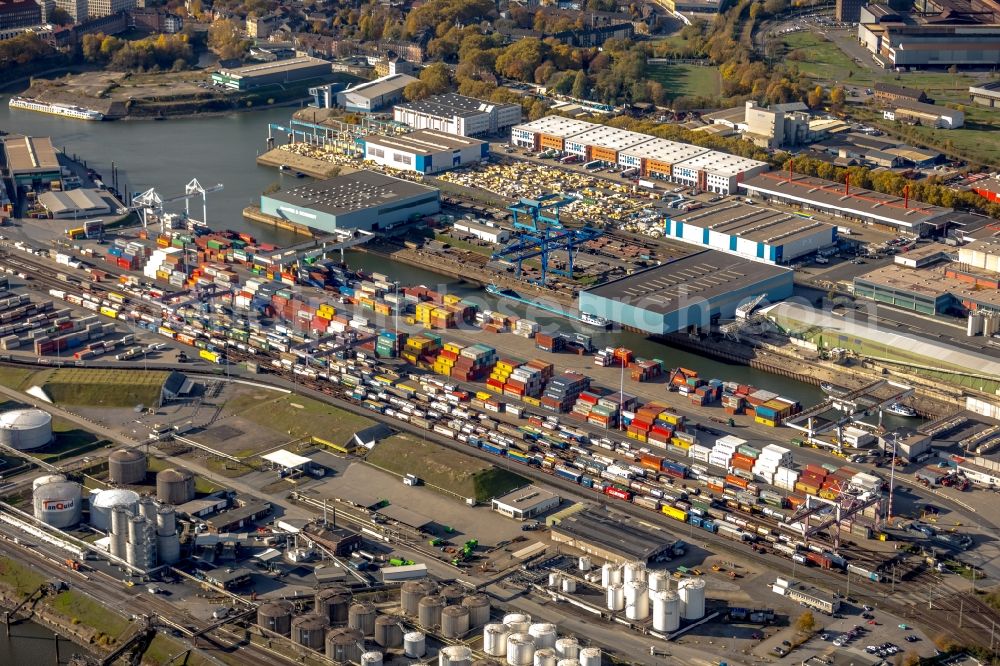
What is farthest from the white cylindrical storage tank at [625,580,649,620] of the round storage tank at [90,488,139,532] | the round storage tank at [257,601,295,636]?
the round storage tank at [90,488,139,532]

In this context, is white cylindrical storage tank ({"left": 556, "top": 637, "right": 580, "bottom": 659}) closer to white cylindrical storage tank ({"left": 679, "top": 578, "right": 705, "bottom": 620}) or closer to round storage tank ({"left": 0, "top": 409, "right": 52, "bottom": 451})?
white cylindrical storage tank ({"left": 679, "top": 578, "right": 705, "bottom": 620})

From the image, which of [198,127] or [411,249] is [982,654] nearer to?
[411,249]

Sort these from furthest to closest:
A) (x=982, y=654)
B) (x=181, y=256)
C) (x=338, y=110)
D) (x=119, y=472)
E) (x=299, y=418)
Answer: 1. (x=338, y=110)
2. (x=181, y=256)
3. (x=299, y=418)
4. (x=119, y=472)
5. (x=982, y=654)

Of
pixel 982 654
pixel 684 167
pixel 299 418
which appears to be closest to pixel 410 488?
Answer: pixel 299 418


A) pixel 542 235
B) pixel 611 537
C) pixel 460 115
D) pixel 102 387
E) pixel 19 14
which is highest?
pixel 19 14

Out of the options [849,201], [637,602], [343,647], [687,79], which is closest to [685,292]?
[849,201]

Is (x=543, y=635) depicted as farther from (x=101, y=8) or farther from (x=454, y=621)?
(x=101, y=8)
